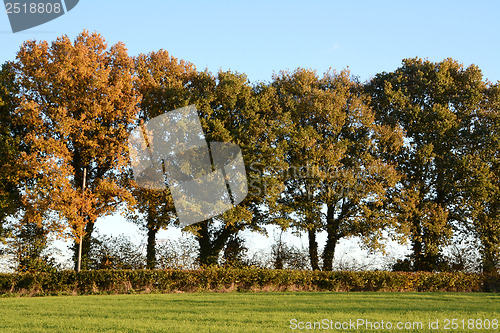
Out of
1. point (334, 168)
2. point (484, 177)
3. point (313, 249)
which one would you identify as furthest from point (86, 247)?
point (484, 177)

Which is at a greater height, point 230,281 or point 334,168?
point 334,168

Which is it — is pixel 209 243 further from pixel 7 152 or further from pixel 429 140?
pixel 429 140

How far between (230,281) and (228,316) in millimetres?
11521

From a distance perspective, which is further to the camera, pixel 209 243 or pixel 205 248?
pixel 209 243

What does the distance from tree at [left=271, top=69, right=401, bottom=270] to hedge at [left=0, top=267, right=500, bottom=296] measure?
2.62 meters

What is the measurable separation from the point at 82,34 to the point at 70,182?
26.9 ft

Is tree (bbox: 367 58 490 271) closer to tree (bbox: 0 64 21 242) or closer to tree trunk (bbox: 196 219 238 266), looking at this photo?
tree trunk (bbox: 196 219 238 266)

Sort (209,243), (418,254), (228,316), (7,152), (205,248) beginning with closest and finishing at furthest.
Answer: (228,316), (7,152), (205,248), (209,243), (418,254)

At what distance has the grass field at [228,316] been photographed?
10.7 meters

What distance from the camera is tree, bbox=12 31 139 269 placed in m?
23.7

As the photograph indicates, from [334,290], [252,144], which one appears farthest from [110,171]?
[334,290]

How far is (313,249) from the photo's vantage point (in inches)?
1105

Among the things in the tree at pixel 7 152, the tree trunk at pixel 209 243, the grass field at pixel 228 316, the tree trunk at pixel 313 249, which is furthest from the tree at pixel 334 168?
the tree at pixel 7 152

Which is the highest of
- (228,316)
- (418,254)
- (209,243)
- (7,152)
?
(7,152)
